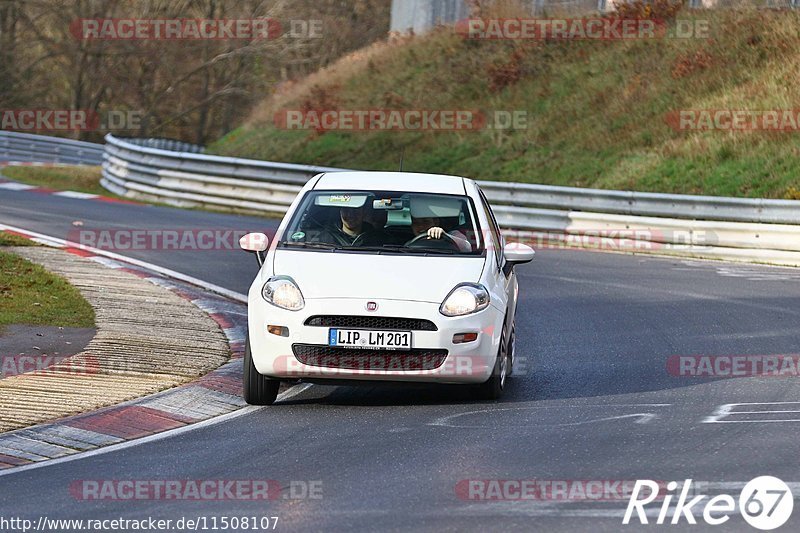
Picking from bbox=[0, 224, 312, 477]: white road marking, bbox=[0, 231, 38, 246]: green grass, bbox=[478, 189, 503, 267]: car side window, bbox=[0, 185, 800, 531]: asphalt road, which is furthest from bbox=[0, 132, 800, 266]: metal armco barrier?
bbox=[478, 189, 503, 267]: car side window

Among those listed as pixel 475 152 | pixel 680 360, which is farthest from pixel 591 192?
pixel 680 360

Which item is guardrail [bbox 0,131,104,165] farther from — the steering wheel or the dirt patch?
the steering wheel

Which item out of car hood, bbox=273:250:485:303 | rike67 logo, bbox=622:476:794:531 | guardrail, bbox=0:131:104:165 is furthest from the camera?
guardrail, bbox=0:131:104:165

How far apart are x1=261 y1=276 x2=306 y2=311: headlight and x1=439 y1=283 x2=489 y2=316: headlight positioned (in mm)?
982

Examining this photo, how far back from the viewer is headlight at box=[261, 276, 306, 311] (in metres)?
8.85

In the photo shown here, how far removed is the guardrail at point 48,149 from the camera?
39.9m

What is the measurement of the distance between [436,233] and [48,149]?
3238 cm

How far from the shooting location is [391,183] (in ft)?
33.7

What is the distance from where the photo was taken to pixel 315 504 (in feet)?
20.7

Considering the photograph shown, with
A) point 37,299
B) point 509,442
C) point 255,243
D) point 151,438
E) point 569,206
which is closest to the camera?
point 509,442

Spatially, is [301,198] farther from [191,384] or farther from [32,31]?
[32,31]

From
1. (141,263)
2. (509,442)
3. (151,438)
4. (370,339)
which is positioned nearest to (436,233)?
(370,339)

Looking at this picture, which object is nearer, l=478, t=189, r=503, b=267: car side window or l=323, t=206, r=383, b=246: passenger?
l=323, t=206, r=383, b=246: passenger

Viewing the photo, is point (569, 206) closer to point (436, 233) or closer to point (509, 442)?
point (436, 233)
